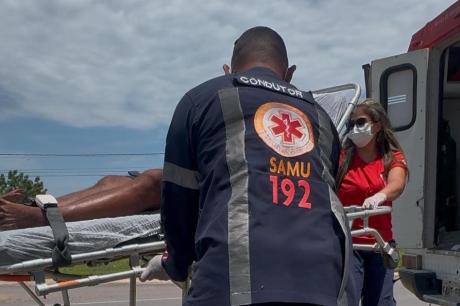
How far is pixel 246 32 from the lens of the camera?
2475 millimetres

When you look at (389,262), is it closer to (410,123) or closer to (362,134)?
(362,134)

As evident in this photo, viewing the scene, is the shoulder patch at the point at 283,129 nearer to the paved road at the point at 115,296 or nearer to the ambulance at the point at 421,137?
the ambulance at the point at 421,137

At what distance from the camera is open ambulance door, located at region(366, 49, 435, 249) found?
20.1 feet

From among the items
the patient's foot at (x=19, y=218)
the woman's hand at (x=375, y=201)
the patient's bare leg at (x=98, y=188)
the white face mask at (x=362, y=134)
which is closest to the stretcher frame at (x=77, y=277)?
the patient's foot at (x=19, y=218)

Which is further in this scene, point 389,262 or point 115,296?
point 115,296

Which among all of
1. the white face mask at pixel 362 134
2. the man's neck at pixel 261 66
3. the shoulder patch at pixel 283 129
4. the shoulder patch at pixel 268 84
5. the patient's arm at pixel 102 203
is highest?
the white face mask at pixel 362 134

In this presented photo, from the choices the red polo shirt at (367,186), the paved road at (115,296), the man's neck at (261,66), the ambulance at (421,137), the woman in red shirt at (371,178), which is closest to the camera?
the man's neck at (261,66)

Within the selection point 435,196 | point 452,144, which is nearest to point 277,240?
point 435,196

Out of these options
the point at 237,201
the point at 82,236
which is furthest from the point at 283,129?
the point at 82,236

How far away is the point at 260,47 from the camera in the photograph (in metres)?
2.43

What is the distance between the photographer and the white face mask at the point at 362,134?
14.9ft

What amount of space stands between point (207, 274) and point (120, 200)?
1.70 meters

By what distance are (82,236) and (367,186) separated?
1.95 m

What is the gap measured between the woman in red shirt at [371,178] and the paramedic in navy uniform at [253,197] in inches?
73.1
